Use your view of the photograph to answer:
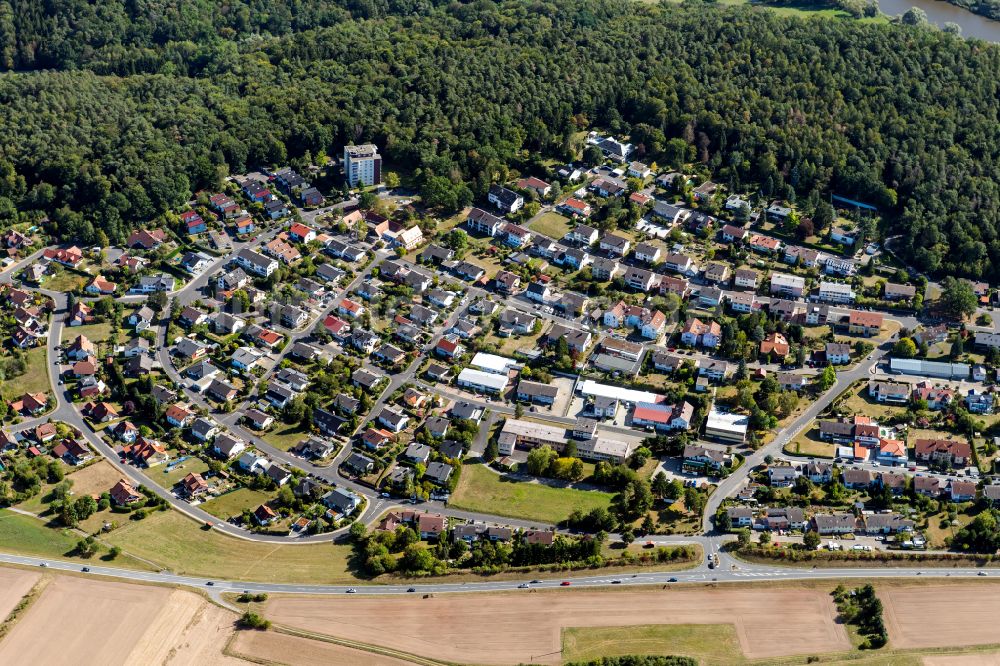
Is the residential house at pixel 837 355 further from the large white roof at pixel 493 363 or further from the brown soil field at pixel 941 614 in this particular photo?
the large white roof at pixel 493 363

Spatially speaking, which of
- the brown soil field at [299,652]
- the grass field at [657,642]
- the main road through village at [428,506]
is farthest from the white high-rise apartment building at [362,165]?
the grass field at [657,642]

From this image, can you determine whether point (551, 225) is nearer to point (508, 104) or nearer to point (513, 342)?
point (513, 342)

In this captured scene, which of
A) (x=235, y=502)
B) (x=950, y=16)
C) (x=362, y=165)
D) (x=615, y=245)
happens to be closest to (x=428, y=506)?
(x=235, y=502)

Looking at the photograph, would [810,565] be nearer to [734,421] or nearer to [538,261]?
[734,421]

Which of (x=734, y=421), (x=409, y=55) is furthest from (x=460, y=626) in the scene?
(x=409, y=55)

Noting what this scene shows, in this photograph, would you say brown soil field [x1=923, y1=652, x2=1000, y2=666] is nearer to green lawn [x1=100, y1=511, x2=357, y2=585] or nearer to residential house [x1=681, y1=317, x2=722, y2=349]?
residential house [x1=681, y1=317, x2=722, y2=349]

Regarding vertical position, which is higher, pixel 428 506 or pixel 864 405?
pixel 864 405
